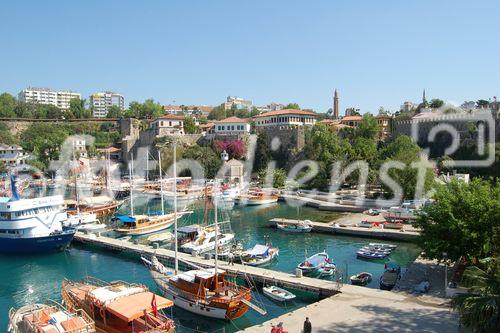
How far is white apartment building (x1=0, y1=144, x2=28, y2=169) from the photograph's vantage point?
77.2 m

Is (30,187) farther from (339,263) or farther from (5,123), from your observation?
(339,263)

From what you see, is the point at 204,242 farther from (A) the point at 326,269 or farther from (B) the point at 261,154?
(B) the point at 261,154

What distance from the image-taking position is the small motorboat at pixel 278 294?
18.4 metres

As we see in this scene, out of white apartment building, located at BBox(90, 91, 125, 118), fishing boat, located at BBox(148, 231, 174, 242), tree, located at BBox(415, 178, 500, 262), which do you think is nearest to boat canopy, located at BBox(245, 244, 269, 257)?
fishing boat, located at BBox(148, 231, 174, 242)

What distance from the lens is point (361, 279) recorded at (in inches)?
789

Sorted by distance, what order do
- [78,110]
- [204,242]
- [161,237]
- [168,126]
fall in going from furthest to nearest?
[78,110] → [168,126] → [161,237] → [204,242]

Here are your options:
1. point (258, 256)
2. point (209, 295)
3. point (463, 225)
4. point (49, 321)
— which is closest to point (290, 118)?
point (258, 256)

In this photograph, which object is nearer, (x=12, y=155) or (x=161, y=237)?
(x=161, y=237)

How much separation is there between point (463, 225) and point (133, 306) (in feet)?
38.7

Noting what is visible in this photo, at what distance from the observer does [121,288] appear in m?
16.3

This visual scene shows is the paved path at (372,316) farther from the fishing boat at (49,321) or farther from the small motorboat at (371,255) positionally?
the small motorboat at (371,255)

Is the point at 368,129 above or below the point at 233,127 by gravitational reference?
below

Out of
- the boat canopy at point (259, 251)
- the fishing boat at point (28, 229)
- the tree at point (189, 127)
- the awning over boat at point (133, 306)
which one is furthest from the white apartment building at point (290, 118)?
the awning over boat at point (133, 306)

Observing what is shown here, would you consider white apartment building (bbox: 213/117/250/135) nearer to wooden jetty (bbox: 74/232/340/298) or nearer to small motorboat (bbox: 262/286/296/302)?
wooden jetty (bbox: 74/232/340/298)
